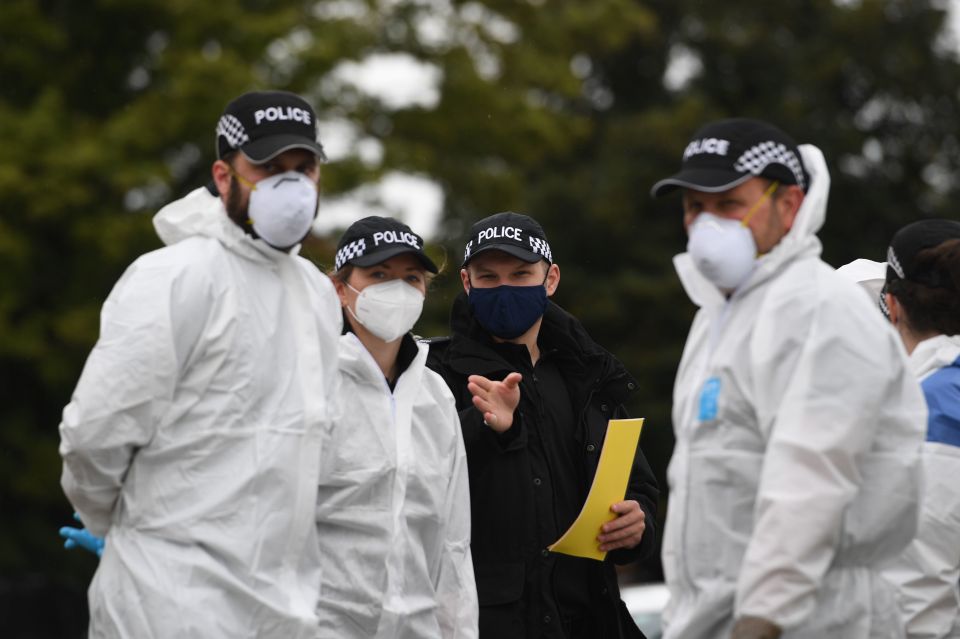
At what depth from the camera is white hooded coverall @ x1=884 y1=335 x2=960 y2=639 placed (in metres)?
5.58

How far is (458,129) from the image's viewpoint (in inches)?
939

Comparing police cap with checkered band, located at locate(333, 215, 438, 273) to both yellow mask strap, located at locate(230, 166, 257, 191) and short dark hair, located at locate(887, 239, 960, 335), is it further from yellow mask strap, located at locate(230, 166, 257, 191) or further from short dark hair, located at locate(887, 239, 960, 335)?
short dark hair, located at locate(887, 239, 960, 335)

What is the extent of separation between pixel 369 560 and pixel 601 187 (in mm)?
23137

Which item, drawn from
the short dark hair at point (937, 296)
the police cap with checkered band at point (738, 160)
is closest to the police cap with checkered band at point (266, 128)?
the police cap with checkered band at point (738, 160)

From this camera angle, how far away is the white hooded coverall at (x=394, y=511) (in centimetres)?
582

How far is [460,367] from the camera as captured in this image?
22.6 feet

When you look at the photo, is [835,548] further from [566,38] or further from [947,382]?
[566,38]

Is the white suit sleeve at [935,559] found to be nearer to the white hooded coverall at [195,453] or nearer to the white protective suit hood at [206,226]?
the white hooded coverall at [195,453]

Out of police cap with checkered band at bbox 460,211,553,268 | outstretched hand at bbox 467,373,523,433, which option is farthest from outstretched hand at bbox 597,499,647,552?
police cap with checkered band at bbox 460,211,553,268

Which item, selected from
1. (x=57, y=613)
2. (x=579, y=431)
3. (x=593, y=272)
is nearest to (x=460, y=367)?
(x=579, y=431)

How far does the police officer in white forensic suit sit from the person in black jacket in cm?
137

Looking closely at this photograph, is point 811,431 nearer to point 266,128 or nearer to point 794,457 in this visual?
point 794,457

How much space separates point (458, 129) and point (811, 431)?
19.7 meters

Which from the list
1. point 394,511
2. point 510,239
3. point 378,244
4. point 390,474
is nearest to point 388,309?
point 378,244
